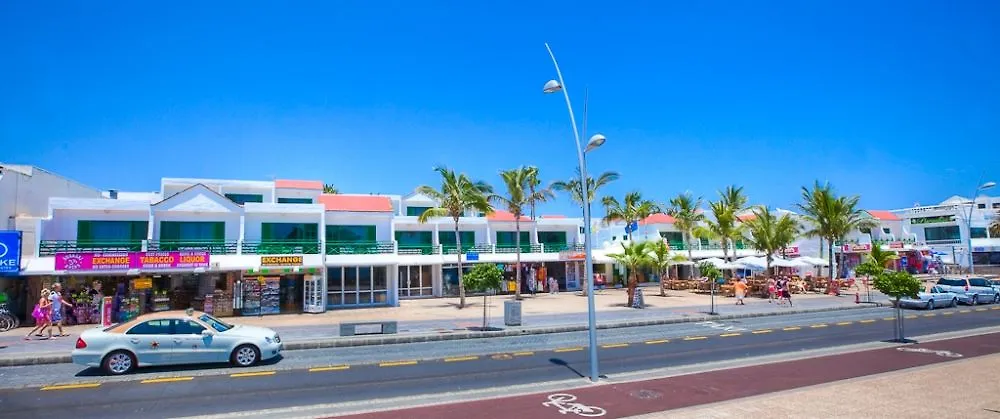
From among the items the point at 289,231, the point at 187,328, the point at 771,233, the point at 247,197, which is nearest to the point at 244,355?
the point at 187,328

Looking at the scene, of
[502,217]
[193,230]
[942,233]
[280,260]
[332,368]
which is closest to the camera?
[332,368]

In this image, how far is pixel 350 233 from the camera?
3419 centimetres

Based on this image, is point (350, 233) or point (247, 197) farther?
point (247, 197)

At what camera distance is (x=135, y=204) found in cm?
2814

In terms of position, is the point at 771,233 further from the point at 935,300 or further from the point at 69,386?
the point at 69,386

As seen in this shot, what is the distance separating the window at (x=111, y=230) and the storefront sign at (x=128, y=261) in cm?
329

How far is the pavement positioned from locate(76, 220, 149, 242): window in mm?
5492

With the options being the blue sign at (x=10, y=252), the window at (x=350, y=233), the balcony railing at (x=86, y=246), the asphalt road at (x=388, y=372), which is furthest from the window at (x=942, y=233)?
the blue sign at (x=10, y=252)

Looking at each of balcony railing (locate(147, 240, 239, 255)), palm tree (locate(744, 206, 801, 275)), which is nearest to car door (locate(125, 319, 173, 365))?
balcony railing (locate(147, 240, 239, 255))

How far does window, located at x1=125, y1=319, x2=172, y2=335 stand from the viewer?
14.0m

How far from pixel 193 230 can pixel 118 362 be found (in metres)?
16.4

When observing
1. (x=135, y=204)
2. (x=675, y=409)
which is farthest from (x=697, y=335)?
(x=135, y=204)

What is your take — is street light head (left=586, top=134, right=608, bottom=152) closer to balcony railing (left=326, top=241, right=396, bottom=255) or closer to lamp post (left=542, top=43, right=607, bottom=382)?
lamp post (left=542, top=43, right=607, bottom=382)

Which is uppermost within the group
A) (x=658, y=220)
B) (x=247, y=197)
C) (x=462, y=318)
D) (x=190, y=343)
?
(x=247, y=197)
